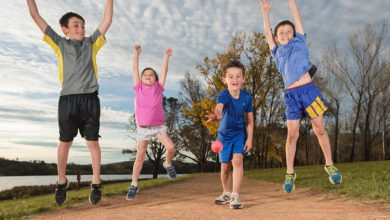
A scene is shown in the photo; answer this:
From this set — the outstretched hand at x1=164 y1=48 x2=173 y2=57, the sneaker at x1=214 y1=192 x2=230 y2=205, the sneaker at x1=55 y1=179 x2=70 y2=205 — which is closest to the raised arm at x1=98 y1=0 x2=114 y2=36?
the outstretched hand at x1=164 y1=48 x2=173 y2=57

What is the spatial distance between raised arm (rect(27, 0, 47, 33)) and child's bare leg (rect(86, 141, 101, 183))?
210 centimetres

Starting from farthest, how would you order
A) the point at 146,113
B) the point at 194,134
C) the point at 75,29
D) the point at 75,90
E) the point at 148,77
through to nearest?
the point at 194,134 → the point at 148,77 → the point at 146,113 → the point at 75,29 → the point at 75,90

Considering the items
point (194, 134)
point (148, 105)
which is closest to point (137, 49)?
point (148, 105)

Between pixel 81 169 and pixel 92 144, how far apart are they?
14.7 m

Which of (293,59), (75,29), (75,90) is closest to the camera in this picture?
(75,90)

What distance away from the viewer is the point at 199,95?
28.8 metres

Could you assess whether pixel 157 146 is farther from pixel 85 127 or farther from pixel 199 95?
pixel 85 127

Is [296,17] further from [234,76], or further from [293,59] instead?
[234,76]

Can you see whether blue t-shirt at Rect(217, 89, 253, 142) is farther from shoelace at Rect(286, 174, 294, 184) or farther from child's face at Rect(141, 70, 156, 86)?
child's face at Rect(141, 70, 156, 86)

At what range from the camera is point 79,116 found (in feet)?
15.5

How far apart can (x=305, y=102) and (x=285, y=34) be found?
1.33 m

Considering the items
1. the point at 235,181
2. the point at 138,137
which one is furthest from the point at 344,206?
the point at 138,137

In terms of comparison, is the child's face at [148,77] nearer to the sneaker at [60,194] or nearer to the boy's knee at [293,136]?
the sneaker at [60,194]

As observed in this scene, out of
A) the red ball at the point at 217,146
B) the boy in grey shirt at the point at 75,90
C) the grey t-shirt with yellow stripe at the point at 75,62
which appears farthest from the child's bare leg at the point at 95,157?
the red ball at the point at 217,146
